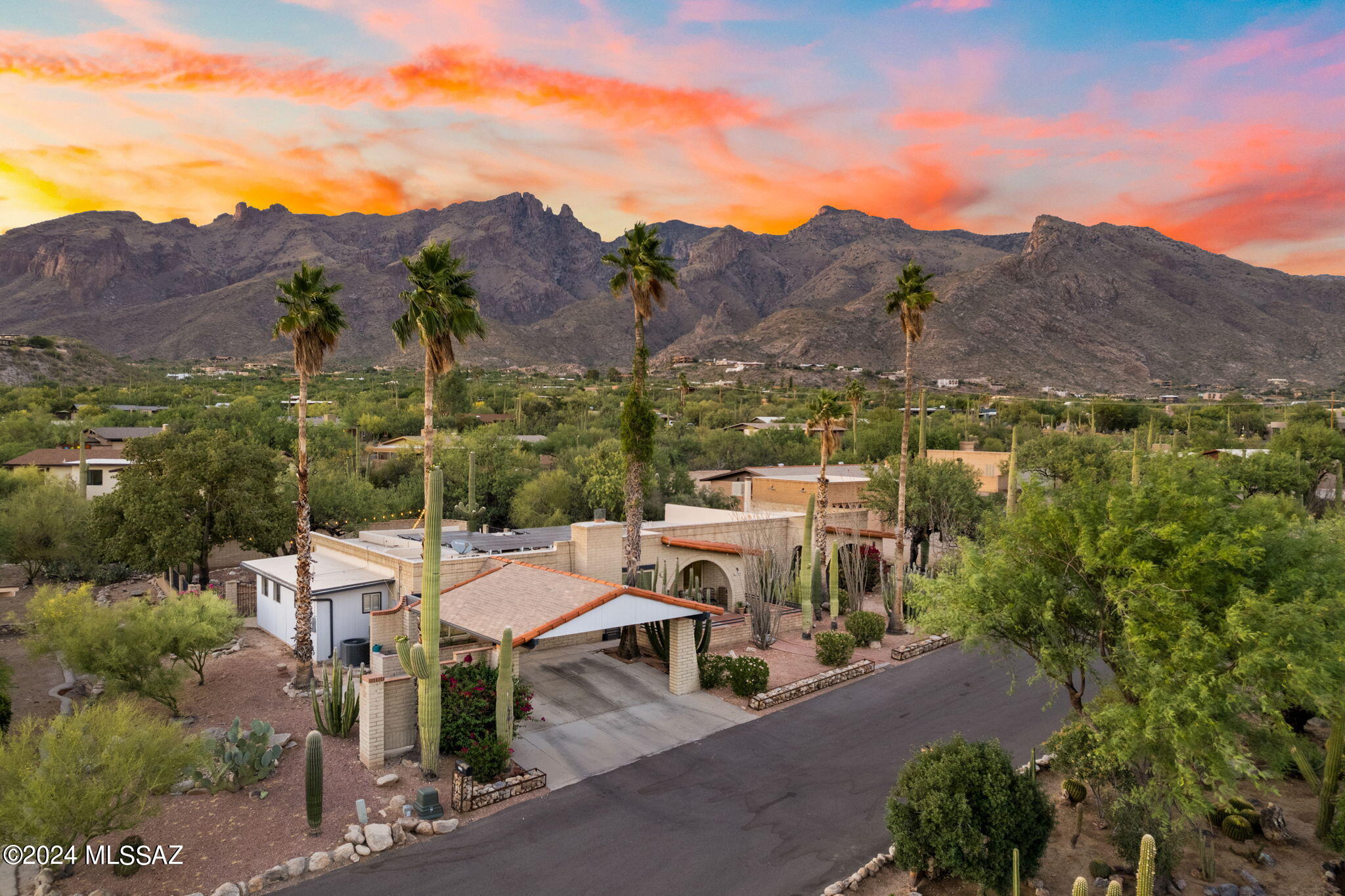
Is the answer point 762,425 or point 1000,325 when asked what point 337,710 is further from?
point 1000,325

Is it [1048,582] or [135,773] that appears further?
[1048,582]

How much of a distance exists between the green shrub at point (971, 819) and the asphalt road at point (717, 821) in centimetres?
128

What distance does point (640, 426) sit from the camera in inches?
892

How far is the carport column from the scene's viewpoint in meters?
18.7

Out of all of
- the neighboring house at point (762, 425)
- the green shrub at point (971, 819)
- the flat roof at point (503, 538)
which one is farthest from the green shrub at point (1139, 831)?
the neighboring house at point (762, 425)

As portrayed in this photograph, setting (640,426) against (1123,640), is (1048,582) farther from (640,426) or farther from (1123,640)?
(640,426)

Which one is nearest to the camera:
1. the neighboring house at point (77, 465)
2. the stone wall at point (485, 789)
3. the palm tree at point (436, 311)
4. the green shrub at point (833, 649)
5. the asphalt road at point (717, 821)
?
the asphalt road at point (717, 821)

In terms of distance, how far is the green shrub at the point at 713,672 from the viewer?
19.0 meters

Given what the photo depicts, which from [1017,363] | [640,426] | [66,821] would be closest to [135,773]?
[66,821]

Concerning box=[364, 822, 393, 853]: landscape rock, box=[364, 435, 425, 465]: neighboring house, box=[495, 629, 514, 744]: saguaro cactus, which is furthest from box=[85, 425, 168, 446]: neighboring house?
box=[364, 822, 393, 853]: landscape rock

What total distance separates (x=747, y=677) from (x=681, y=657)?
1.67 meters

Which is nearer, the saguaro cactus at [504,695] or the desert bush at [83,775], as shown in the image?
the desert bush at [83,775]

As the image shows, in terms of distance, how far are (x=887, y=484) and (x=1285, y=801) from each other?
70.5 ft

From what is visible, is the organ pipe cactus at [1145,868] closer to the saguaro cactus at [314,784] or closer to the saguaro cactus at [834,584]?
the saguaro cactus at [314,784]
